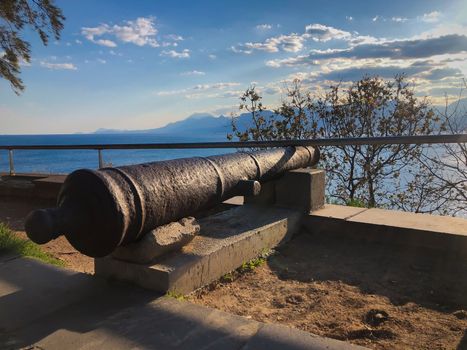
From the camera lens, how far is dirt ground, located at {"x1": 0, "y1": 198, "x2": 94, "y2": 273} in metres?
4.56

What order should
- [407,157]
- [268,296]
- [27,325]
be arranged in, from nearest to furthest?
[27,325], [268,296], [407,157]

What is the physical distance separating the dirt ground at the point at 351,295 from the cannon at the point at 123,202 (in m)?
0.70

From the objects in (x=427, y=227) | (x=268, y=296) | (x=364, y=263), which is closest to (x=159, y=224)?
(x=268, y=296)

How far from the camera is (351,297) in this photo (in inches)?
126

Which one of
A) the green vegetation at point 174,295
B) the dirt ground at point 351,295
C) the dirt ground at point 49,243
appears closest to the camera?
the dirt ground at point 351,295

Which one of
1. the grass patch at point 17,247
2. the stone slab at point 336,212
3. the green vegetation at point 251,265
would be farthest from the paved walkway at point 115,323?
the stone slab at point 336,212

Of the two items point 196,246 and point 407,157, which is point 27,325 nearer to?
point 196,246

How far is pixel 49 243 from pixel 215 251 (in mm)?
2922

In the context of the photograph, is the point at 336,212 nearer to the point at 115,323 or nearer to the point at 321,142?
the point at 321,142

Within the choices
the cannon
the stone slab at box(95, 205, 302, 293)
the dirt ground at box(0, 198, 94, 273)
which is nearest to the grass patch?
the dirt ground at box(0, 198, 94, 273)

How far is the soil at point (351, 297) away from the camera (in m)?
2.64

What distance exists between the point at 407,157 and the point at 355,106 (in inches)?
55.1

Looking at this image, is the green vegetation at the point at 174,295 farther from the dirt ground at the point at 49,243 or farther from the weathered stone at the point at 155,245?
the dirt ground at the point at 49,243

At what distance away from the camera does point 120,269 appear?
3121 mm
